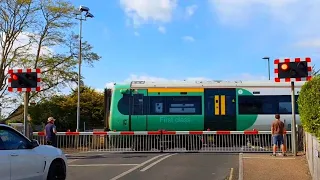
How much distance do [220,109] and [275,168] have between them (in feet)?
29.5

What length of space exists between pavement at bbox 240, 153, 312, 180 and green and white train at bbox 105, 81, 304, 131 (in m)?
6.32

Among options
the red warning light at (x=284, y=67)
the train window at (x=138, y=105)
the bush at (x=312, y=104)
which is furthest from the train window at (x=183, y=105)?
the bush at (x=312, y=104)

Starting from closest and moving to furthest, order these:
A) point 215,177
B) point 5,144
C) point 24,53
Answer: point 5,144
point 215,177
point 24,53

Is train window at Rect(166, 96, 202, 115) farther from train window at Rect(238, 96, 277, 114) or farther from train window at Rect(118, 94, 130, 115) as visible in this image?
train window at Rect(238, 96, 277, 114)

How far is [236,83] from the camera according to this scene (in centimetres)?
2223

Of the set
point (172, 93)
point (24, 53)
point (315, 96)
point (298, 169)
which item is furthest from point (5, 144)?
point (24, 53)

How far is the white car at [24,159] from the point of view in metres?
8.68

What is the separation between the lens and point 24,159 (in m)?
9.21

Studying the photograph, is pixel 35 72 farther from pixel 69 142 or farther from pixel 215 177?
pixel 215 177

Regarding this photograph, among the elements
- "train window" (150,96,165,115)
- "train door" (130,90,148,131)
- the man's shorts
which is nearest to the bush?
the man's shorts

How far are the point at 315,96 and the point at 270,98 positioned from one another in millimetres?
11612

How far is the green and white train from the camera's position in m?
22.1

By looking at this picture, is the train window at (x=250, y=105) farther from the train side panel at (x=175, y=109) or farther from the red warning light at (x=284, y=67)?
the red warning light at (x=284, y=67)

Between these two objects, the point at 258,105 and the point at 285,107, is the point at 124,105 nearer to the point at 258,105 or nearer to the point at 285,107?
the point at 258,105
